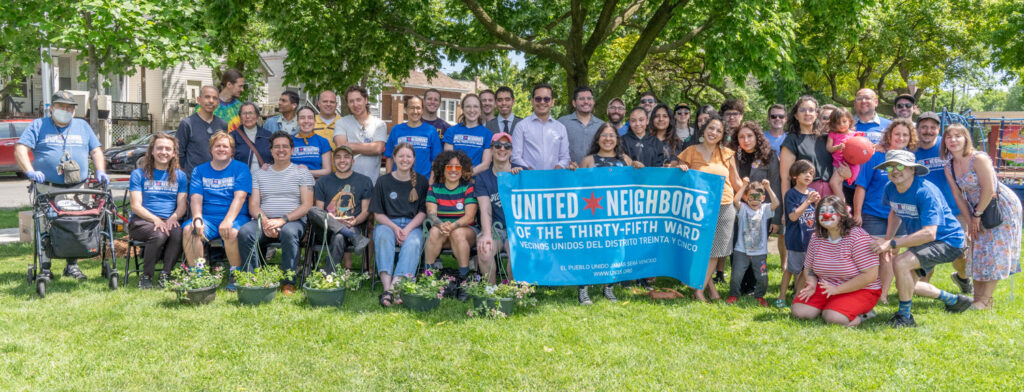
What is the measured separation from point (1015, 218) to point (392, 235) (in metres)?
5.67

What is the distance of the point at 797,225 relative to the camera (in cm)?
656

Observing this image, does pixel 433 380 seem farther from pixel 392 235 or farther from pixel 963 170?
pixel 963 170

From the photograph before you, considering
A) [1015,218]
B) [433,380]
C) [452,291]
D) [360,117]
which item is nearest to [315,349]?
[433,380]

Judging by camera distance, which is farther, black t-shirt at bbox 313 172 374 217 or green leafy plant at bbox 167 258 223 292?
black t-shirt at bbox 313 172 374 217

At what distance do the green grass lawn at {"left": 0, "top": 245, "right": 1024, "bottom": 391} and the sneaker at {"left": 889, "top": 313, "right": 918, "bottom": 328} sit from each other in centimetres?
11

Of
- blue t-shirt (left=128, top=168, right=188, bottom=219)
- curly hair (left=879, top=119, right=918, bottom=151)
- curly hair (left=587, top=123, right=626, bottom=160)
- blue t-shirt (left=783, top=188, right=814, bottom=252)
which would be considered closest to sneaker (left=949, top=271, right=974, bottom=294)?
curly hair (left=879, top=119, right=918, bottom=151)

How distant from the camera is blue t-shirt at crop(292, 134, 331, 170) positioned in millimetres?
7602

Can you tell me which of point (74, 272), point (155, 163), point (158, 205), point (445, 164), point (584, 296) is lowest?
point (74, 272)

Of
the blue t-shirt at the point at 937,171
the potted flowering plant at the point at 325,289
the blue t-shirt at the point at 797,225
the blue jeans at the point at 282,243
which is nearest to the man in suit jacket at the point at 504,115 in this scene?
the blue jeans at the point at 282,243

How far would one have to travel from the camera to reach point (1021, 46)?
20828 millimetres

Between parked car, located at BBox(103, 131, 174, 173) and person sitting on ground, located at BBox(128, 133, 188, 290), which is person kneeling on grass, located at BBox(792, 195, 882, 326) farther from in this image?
parked car, located at BBox(103, 131, 174, 173)

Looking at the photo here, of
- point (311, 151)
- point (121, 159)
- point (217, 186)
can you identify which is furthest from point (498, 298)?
point (121, 159)

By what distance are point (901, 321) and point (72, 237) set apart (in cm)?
721

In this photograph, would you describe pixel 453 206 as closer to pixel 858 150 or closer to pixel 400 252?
pixel 400 252
